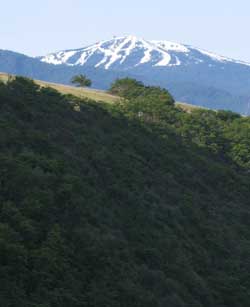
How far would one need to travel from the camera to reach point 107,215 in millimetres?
30344

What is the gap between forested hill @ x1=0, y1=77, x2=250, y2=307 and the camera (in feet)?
72.8

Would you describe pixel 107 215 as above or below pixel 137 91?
below

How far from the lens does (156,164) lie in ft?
163

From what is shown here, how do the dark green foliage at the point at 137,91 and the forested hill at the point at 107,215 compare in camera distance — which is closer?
the forested hill at the point at 107,215

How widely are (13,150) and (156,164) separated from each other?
20.5 m

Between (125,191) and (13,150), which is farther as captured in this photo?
(125,191)

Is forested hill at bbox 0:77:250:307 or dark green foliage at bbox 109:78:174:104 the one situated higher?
dark green foliage at bbox 109:78:174:104

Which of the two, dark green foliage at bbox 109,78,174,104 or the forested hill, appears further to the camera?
dark green foliage at bbox 109,78,174,104

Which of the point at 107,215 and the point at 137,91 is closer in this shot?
the point at 107,215

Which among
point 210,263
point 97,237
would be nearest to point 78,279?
point 97,237

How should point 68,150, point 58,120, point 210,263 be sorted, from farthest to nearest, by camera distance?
point 58,120, point 68,150, point 210,263

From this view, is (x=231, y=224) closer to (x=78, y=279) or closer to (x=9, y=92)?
(x=9, y=92)

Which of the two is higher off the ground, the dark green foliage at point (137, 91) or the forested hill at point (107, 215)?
the dark green foliage at point (137, 91)

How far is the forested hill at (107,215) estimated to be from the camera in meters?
22.2
